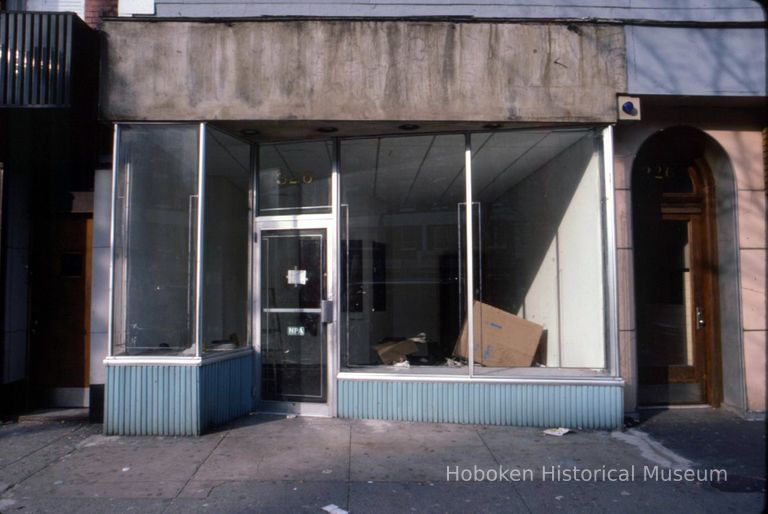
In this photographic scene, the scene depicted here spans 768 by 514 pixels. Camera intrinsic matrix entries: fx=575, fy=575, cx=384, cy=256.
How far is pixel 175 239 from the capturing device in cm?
668

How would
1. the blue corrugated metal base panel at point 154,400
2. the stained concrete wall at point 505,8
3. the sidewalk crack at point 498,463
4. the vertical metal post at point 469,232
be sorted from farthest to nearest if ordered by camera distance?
the vertical metal post at point 469,232, the stained concrete wall at point 505,8, the blue corrugated metal base panel at point 154,400, the sidewalk crack at point 498,463

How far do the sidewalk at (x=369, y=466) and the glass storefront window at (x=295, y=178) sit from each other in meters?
2.60

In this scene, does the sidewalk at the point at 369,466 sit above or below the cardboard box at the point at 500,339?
below

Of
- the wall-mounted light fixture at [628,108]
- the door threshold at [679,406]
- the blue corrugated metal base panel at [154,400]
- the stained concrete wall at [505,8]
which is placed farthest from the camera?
the door threshold at [679,406]

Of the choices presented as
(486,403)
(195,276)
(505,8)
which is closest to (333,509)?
(486,403)

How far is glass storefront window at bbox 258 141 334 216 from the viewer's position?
719 cm

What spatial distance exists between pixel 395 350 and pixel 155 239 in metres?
3.17

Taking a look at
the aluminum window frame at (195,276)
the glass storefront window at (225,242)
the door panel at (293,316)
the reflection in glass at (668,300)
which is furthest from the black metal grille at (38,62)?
the reflection in glass at (668,300)

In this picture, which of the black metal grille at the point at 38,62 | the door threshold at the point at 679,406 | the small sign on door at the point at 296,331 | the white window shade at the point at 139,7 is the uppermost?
the white window shade at the point at 139,7

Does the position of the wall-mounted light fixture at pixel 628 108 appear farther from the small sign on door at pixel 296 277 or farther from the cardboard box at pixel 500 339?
the small sign on door at pixel 296 277

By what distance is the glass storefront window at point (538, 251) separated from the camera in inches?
274

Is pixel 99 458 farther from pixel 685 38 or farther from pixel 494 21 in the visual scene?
pixel 685 38

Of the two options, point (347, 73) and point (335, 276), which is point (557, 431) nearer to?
point (335, 276)

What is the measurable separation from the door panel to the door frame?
49 millimetres
